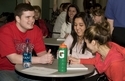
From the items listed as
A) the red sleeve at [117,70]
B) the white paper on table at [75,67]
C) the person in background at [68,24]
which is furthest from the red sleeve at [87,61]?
the person in background at [68,24]

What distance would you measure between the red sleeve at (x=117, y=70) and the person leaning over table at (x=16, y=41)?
74 centimetres

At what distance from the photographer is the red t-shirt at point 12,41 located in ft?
10.1

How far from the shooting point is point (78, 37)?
3.86m

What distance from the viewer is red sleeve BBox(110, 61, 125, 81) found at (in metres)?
2.60

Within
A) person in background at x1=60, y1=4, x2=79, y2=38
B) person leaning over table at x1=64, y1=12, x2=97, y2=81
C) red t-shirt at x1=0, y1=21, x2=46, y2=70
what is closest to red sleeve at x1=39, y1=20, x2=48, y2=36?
person in background at x1=60, y1=4, x2=79, y2=38

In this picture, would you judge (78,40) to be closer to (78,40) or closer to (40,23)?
(78,40)

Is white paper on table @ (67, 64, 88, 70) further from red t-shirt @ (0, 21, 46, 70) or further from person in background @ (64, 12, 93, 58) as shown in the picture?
red t-shirt @ (0, 21, 46, 70)

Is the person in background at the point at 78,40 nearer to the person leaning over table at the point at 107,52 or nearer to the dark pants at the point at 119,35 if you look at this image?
the dark pants at the point at 119,35

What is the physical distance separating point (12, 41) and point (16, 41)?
7 cm

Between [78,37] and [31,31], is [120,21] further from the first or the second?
[31,31]

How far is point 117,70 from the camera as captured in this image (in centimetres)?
259

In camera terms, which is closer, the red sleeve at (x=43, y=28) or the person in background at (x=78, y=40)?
the person in background at (x=78, y=40)

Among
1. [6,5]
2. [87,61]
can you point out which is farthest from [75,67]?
[6,5]

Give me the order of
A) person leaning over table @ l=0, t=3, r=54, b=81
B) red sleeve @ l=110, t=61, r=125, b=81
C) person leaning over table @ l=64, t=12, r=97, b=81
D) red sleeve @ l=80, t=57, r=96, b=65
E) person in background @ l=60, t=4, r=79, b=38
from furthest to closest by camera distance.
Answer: person in background @ l=60, t=4, r=79, b=38 < person leaning over table @ l=64, t=12, r=97, b=81 < red sleeve @ l=80, t=57, r=96, b=65 < person leaning over table @ l=0, t=3, r=54, b=81 < red sleeve @ l=110, t=61, r=125, b=81
